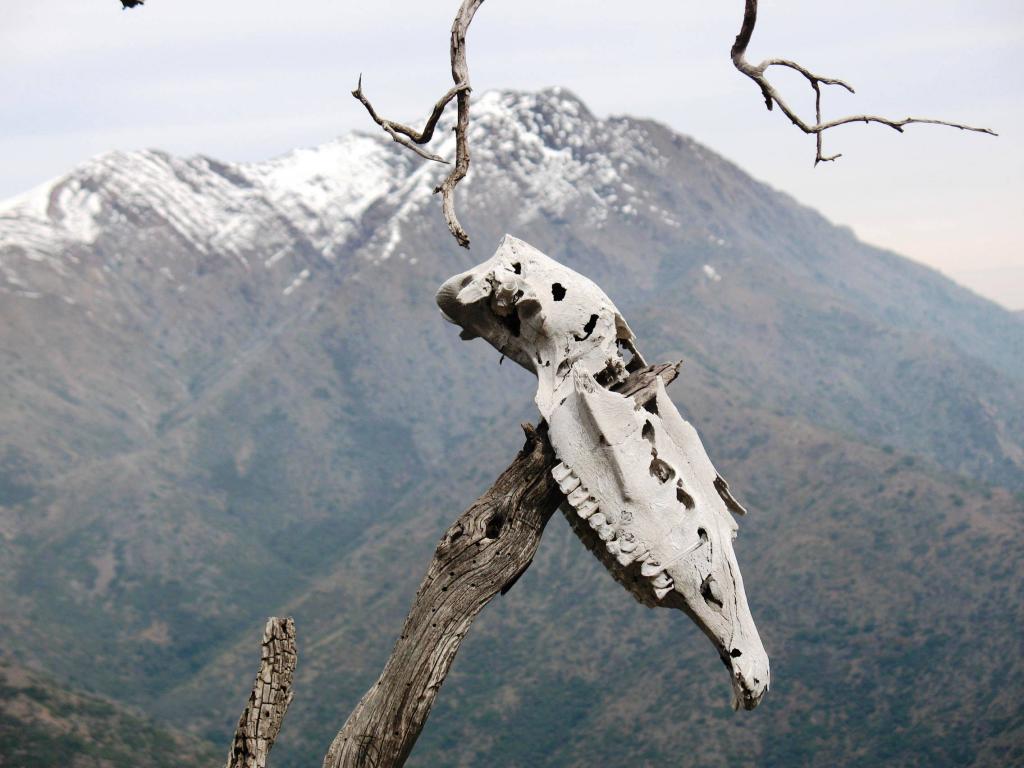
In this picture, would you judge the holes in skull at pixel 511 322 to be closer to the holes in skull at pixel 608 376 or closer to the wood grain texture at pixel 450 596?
the holes in skull at pixel 608 376

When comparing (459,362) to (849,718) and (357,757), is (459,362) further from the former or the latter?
(357,757)

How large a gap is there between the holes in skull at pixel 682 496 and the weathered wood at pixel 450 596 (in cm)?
75

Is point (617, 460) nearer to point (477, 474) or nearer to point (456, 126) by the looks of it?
point (456, 126)

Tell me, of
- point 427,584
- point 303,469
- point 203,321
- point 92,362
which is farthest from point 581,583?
point 203,321

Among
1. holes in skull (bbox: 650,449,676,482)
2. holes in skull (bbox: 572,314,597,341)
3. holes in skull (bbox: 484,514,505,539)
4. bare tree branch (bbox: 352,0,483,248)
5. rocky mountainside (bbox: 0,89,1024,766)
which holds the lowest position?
rocky mountainside (bbox: 0,89,1024,766)

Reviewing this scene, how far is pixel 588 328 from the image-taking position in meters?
7.98

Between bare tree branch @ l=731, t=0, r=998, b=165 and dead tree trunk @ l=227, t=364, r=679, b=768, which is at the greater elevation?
bare tree branch @ l=731, t=0, r=998, b=165

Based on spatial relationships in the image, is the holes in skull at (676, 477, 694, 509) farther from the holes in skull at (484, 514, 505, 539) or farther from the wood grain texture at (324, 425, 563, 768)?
the holes in skull at (484, 514, 505, 539)

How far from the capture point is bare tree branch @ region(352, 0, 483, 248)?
726cm

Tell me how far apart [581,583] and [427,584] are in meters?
77.8

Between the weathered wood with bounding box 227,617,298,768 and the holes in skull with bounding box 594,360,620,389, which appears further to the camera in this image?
the holes in skull with bounding box 594,360,620,389

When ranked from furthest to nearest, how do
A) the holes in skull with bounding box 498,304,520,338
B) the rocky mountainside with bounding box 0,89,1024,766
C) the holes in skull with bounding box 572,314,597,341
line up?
the rocky mountainside with bounding box 0,89,1024,766 → the holes in skull with bounding box 498,304,520,338 → the holes in skull with bounding box 572,314,597,341

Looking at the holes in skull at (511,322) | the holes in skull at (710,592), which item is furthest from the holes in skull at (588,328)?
the holes in skull at (710,592)

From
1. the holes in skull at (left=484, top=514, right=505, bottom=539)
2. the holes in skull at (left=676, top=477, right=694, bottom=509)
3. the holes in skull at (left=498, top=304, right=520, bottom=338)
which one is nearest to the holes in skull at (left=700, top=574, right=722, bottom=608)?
the holes in skull at (left=676, top=477, right=694, bottom=509)
